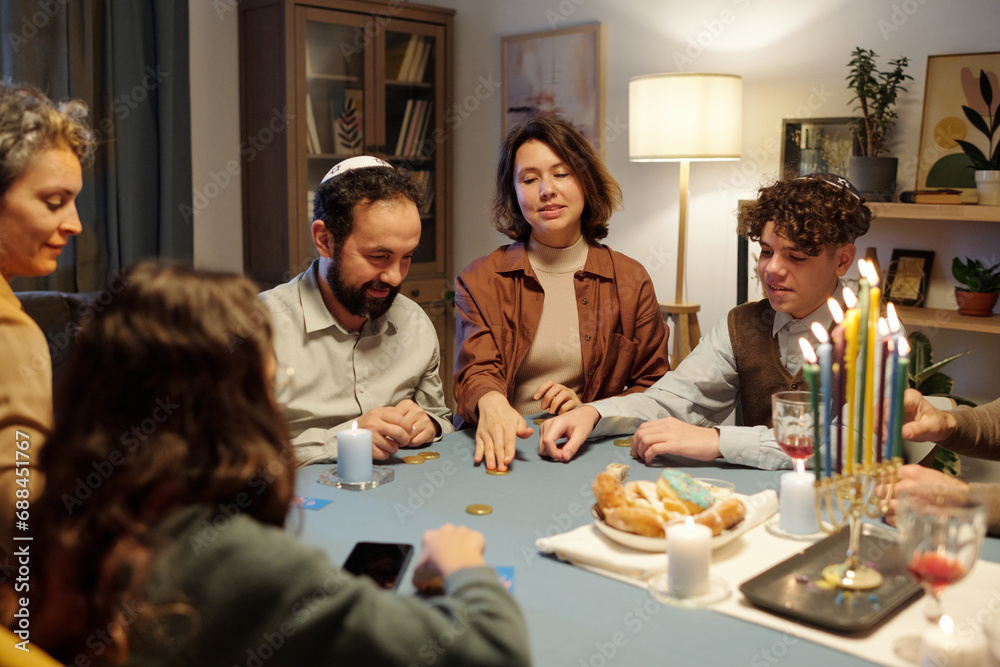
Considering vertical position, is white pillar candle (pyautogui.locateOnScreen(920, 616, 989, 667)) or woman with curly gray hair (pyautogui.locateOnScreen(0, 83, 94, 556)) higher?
woman with curly gray hair (pyautogui.locateOnScreen(0, 83, 94, 556))

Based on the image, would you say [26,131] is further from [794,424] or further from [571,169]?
[571,169]

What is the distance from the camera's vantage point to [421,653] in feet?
2.85

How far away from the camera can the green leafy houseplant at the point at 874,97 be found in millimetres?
3179

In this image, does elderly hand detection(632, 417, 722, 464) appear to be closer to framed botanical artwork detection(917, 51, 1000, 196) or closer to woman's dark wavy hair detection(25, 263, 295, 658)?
woman's dark wavy hair detection(25, 263, 295, 658)

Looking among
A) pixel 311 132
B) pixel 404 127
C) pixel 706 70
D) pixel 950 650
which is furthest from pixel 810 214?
pixel 404 127

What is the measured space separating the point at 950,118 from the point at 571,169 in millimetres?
1558

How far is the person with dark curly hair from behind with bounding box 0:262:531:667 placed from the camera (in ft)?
2.72

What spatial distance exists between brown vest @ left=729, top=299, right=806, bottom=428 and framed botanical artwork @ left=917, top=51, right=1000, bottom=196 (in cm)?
146

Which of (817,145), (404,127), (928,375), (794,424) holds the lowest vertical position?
(928,375)

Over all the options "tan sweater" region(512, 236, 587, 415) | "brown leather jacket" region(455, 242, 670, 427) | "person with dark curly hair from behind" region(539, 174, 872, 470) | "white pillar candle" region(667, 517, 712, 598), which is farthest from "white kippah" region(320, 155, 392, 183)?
"white pillar candle" region(667, 517, 712, 598)

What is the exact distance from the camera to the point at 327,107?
4.13 m

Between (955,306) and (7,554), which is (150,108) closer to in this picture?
(7,554)

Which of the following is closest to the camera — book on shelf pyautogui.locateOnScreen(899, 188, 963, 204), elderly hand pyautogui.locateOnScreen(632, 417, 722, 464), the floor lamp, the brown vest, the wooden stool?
elderly hand pyautogui.locateOnScreen(632, 417, 722, 464)

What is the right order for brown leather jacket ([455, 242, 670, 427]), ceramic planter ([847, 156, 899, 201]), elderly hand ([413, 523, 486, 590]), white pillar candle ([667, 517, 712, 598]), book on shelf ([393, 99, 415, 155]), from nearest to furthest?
elderly hand ([413, 523, 486, 590])
white pillar candle ([667, 517, 712, 598])
brown leather jacket ([455, 242, 670, 427])
ceramic planter ([847, 156, 899, 201])
book on shelf ([393, 99, 415, 155])
